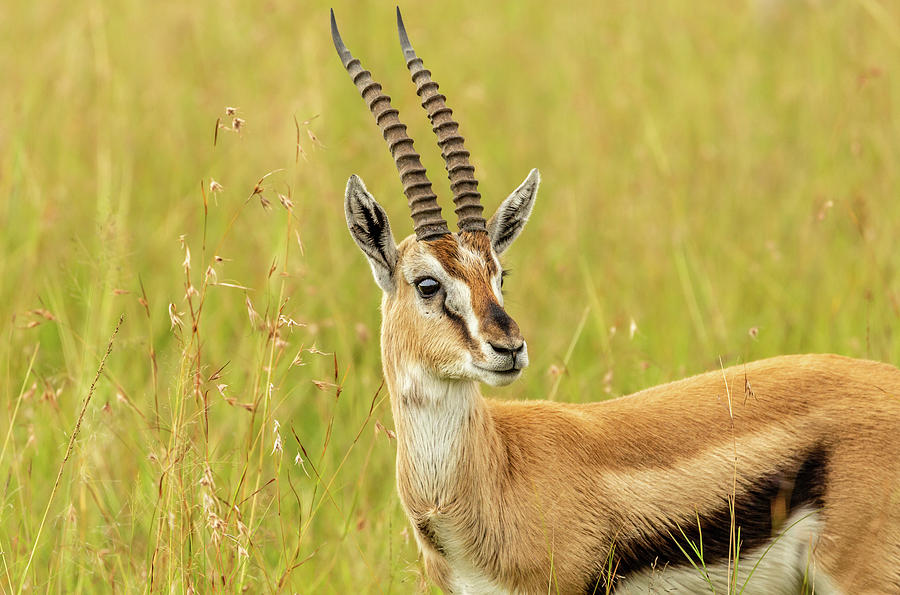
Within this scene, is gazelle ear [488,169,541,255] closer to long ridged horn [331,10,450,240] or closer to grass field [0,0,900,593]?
long ridged horn [331,10,450,240]

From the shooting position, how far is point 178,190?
7.80 m

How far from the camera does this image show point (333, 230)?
745 cm

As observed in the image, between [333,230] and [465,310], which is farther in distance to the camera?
[333,230]

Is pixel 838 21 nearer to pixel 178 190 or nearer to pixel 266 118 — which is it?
pixel 266 118

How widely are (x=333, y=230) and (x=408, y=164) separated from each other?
3.28 m

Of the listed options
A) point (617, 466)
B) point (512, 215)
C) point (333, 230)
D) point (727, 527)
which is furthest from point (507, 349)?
point (333, 230)

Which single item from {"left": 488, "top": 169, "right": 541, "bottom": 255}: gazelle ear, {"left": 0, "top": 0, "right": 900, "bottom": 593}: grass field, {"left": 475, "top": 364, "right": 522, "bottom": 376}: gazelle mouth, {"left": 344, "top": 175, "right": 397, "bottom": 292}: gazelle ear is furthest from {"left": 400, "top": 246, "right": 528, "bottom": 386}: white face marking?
{"left": 0, "top": 0, "right": 900, "bottom": 593}: grass field

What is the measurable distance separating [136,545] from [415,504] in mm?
1619

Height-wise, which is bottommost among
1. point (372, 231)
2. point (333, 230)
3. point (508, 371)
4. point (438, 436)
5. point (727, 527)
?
point (727, 527)

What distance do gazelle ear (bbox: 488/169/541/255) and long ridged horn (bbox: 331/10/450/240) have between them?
36cm

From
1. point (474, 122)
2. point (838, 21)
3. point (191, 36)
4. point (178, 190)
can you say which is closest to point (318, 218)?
point (178, 190)

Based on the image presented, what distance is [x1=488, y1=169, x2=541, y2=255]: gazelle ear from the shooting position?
462 centimetres

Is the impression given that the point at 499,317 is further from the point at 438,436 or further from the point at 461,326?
the point at 438,436

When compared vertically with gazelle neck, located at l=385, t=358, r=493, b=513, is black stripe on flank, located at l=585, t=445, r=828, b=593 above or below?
below
